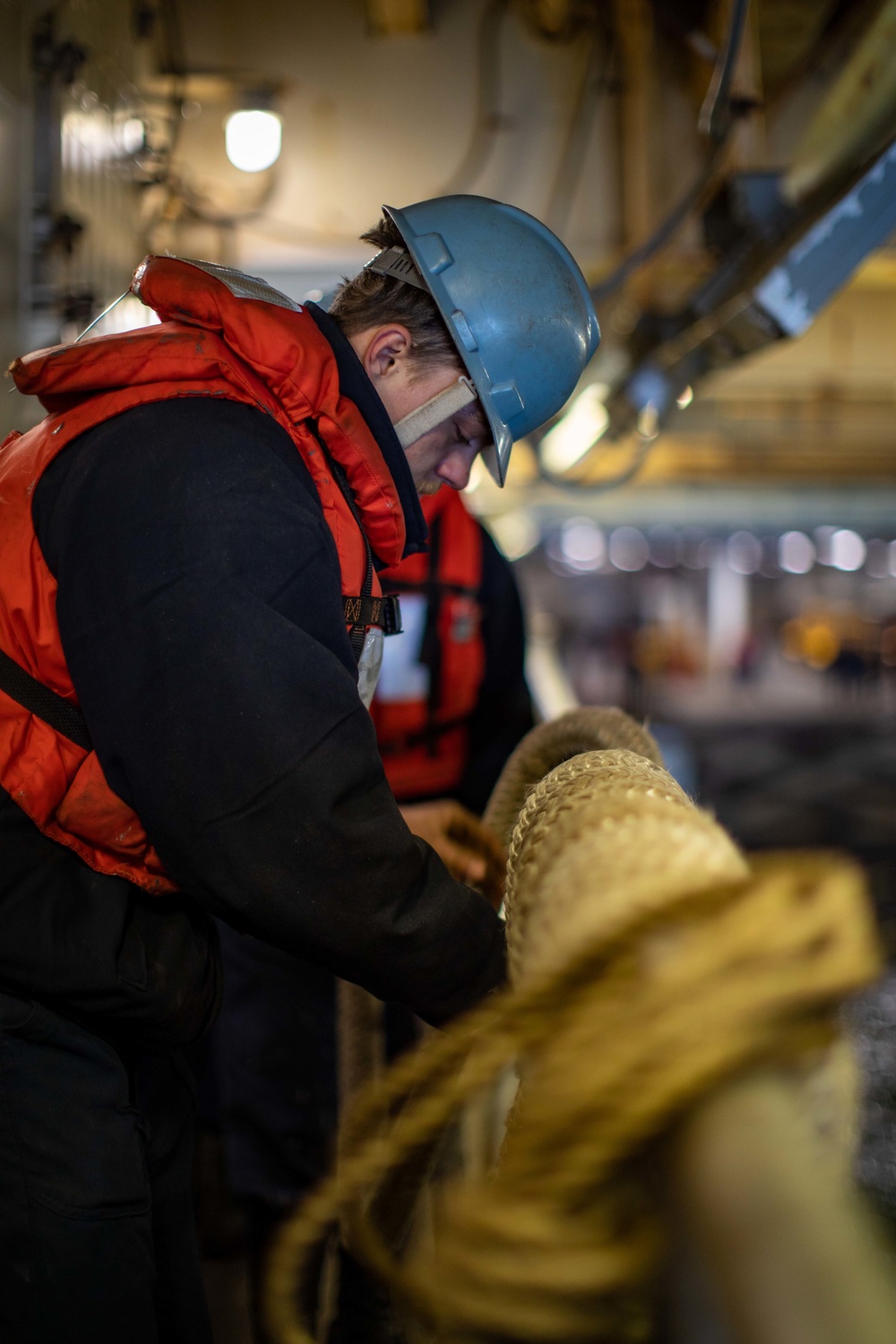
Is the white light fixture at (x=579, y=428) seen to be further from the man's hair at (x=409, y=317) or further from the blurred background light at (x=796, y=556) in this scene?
the blurred background light at (x=796, y=556)

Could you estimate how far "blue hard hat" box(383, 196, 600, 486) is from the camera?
1.46 metres

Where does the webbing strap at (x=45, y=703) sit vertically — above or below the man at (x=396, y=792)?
above

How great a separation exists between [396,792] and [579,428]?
219 centimetres

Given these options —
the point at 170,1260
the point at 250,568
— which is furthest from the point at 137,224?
the point at 170,1260

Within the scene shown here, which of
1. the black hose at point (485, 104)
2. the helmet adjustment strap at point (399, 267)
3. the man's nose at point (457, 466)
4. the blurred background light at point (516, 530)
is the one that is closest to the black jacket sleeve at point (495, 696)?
the man's nose at point (457, 466)

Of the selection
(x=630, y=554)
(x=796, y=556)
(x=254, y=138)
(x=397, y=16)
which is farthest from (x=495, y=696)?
(x=796, y=556)

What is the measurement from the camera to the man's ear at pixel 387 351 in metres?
1.44

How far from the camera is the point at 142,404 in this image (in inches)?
45.4

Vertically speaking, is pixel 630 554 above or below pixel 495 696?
below

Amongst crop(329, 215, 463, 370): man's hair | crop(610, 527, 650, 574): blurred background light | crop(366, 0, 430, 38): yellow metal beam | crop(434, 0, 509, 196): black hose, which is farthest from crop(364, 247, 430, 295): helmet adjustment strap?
crop(610, 527, 650, 574): blurred background light

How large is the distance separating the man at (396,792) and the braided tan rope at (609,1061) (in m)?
1.87

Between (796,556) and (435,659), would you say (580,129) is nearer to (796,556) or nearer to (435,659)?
(435,659)

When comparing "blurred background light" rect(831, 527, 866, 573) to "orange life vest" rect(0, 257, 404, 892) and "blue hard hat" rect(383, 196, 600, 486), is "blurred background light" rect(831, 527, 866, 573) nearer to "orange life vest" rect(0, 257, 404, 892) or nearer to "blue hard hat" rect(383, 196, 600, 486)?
"blue hard hat" rect(383, 196, 600, 486)

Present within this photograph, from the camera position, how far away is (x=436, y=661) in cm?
265
